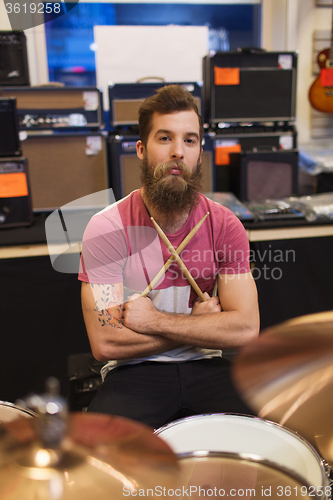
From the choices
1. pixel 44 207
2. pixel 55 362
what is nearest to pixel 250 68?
pixel 44 207

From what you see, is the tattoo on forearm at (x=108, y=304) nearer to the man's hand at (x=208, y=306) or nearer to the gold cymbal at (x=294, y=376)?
the man's hand at (x=208, y=306)

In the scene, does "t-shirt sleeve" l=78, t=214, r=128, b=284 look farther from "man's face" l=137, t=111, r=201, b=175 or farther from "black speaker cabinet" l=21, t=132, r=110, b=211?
"black speaker cabinet" l=21, t=132, r=110, b=211

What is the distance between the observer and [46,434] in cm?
47

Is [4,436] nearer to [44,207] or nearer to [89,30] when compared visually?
[44,207]

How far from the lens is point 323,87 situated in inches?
127

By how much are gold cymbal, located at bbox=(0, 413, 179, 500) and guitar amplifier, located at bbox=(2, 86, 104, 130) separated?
1.97 meters

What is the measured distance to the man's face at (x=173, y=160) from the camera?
1213 millimetres

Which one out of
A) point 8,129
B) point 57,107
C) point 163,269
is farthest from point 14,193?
point 163,269

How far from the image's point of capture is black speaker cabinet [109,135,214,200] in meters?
2.23

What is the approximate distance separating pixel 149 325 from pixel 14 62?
183 cm

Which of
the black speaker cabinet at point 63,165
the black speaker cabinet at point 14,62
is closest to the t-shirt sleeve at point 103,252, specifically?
the black speaker cabinet at point 63,165

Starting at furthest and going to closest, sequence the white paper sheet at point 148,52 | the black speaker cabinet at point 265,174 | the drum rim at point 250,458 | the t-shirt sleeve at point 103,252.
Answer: the white paper sheet at point 148,52, the black speaker cabinet at point 265,174, the t-shirt sleeve at point 103,252, the drum rim at point 250,458

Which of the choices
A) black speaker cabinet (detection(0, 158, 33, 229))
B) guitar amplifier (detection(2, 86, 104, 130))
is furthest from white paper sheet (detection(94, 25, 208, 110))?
black speaker cabinet (detection(0, 158, 33, 229))

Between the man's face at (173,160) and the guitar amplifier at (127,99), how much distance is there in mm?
1133
